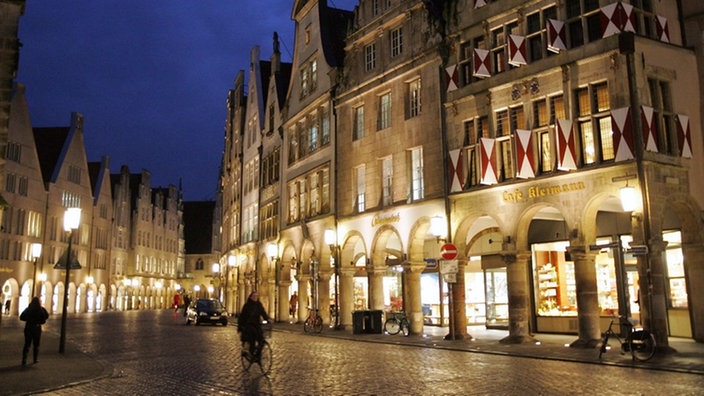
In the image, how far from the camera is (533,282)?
2623 centimetres

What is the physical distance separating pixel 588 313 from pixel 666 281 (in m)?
4.65

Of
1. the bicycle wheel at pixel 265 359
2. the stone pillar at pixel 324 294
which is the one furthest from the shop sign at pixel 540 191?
the stone pillar at pixel 324 294

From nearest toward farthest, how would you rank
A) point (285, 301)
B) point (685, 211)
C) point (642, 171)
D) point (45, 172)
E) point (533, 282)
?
point (642, 171)
point (685, 211)
point (533, 282)
point (285, 301)
point (45, 172)

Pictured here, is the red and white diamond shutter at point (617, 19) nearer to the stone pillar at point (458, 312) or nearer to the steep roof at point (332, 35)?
the stone pillar at point (458, 312)

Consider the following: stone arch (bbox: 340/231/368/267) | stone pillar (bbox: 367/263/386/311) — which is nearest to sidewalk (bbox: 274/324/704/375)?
stone pillar (bbox: 367/263/386/311)

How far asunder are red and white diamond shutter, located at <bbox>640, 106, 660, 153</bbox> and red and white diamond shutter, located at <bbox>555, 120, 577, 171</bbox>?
2.19 m

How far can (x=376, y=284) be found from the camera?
2970 centimetres

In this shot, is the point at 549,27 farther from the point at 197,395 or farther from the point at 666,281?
the point at 197,395

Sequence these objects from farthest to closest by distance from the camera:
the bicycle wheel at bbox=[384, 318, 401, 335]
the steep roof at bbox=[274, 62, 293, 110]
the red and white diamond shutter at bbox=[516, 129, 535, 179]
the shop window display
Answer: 1. the steep roof at bbox=[274, 62, 293, 110]
2. the bicycle wheel at bbox=[384, 318, 401, 335]
3. the shop window display
4. the red and white diamond shutter at bbox=[516, 129, 535, 179]

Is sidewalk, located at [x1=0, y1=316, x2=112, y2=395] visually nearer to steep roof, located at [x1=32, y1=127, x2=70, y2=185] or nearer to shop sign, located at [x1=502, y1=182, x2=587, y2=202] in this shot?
shop sign, located at [x1=502, y1=182, x2=587, y2=202]

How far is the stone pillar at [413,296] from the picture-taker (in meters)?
26.8

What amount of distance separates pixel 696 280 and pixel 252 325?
14015 mm

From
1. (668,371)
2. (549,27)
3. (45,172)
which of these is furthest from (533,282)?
(45,172)

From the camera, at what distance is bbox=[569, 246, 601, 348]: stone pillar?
65.1 feet
